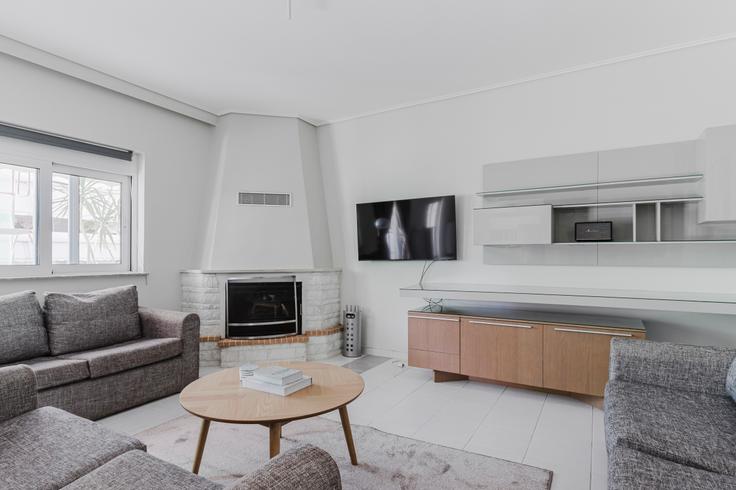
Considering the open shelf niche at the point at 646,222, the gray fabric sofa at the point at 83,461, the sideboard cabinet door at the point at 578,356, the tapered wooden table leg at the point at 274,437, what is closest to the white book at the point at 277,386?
the tapered wooden table leg at the point at 274,437

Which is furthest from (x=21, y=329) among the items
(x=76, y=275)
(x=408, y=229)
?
(x=408, y=229)

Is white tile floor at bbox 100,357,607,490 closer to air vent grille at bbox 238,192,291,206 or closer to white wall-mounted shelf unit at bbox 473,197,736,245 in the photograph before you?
white wall-mounted shelf unit at bbox 473,197,736,245

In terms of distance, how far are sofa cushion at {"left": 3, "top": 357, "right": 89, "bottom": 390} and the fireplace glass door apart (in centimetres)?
159

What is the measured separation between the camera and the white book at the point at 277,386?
6.59 feet

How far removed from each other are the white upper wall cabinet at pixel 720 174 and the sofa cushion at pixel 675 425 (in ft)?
4.38

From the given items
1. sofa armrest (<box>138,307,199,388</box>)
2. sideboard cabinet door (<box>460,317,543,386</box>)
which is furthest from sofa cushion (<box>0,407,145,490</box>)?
sideboard cabinet door (<box>460,317,543,386</box>)

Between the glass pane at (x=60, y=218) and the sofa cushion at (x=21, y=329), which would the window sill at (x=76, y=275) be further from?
the sofa cushion at (x=21, y=329)

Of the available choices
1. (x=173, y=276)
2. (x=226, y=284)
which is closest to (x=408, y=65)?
(x=226, y=284)

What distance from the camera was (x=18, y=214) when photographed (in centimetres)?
321

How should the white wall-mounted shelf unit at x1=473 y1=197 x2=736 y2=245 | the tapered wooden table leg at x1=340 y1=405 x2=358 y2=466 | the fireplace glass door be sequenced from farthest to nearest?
the fireplace glass door < the white wall-mounted shelf unit at x1=473 y1=197 x2=736 y2=245 < the tapered wooden table leg at x1=340 y1=405 x2=358 y2=466

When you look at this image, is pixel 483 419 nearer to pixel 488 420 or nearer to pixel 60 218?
pixel 488 420

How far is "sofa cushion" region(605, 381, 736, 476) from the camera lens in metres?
1.43

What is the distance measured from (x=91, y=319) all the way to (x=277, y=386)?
1888mm

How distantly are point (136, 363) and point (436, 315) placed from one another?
2.30 m
